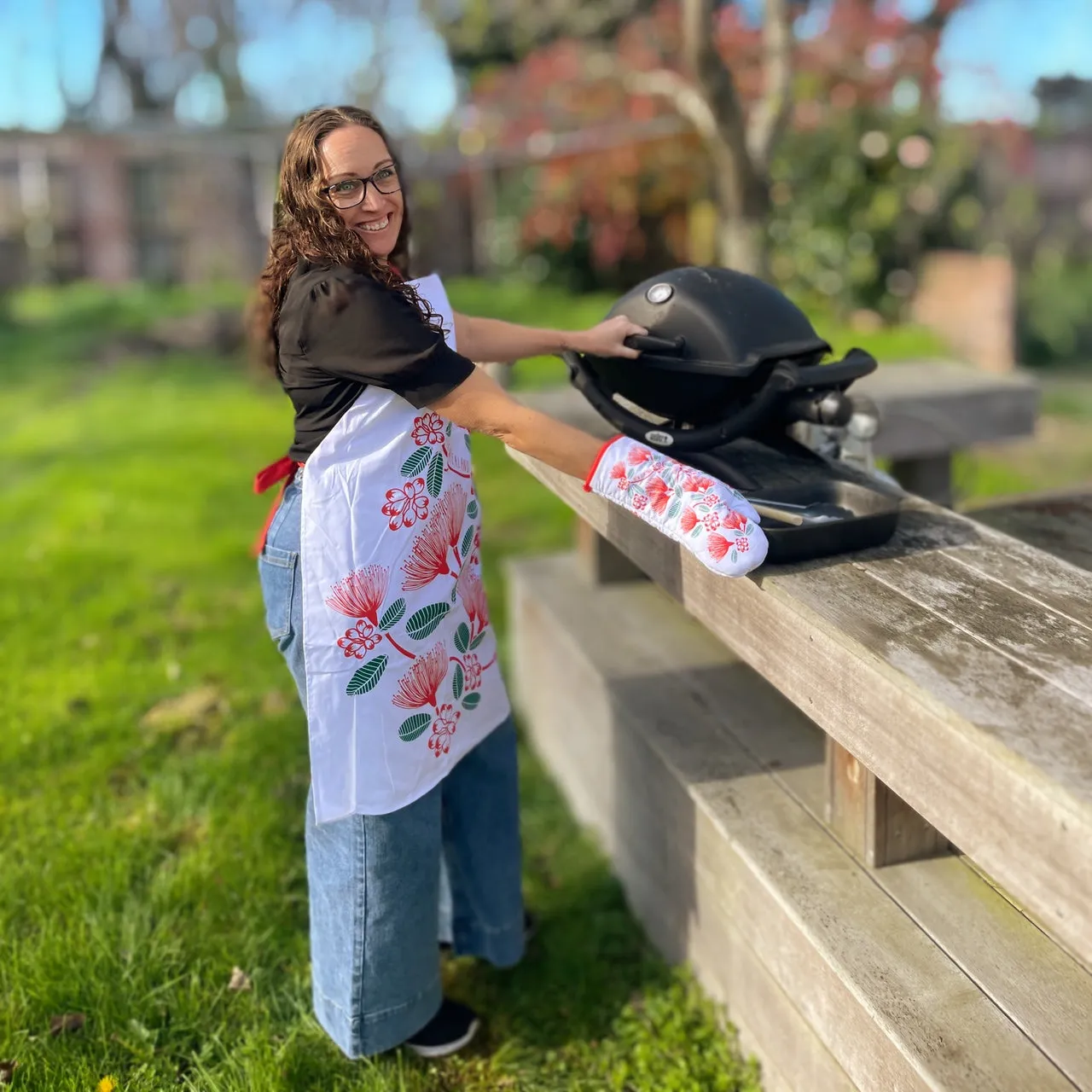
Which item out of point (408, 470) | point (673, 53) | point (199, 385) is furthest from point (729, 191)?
point (673, 53)

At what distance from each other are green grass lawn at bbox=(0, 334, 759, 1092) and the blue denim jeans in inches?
4.6

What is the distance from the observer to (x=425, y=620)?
1.66 metres

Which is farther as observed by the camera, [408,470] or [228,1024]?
[228,1024]

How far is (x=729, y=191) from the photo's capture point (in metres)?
4.09

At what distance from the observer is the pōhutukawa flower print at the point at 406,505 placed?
5.22ft

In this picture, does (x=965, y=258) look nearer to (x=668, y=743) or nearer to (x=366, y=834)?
(x=668, y=743)

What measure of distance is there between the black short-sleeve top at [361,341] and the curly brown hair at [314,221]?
0.11 ft

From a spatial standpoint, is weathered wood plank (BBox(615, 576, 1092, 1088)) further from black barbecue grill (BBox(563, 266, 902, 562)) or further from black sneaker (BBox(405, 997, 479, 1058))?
black sneaker (BBox(405, 997, 479, 1058))

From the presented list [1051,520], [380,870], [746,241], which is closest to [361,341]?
[380,870]

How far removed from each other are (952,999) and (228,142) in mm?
10192

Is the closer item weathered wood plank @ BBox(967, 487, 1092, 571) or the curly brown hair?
the curly brown hair

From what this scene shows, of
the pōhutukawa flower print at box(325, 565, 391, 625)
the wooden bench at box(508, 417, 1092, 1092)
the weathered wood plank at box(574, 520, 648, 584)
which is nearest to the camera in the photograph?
the wooden bench at box(508, 417, 1092, 1092)

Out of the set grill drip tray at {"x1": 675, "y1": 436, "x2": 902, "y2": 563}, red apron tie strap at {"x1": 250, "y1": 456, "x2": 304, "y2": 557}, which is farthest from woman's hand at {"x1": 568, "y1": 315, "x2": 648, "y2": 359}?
red apron tie strap at {"x1": 250, "y1": 456, "x2": 304, "y2": 557}

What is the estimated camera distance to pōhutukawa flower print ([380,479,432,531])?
5.22ft
